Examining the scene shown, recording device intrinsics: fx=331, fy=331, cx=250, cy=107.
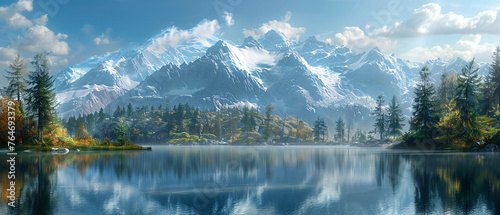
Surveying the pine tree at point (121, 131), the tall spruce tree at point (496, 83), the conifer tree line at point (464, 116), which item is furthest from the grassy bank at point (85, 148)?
the tall spruce tree at point (496, 83)

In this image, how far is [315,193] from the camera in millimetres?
25234

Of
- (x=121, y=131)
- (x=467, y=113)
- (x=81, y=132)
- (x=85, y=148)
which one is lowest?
(x=85, y=148)

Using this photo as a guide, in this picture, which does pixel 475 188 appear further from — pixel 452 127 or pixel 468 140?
pixel 452 127

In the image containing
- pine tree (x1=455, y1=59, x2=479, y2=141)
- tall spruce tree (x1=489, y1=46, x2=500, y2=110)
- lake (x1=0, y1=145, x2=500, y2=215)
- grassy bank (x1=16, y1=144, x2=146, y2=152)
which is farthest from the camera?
tall spruce tree (x1=489, y1=46, x2=500, y2=110)

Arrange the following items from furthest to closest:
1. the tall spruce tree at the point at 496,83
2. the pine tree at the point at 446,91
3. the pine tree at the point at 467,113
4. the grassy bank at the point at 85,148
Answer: the pine tree at the point at 446,91 < the tall spruce tree at the point at 496,83 < the pine tree at the point at 467,113 < the grassy bank at the point at 85,148

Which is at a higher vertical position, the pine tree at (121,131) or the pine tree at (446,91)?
the pine tree at (446,91)

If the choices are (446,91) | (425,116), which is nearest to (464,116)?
(425,116)

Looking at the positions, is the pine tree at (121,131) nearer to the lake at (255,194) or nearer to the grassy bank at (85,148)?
the grassy bank at (85,148)

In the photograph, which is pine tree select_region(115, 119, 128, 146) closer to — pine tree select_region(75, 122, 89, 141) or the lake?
pine tree select_region(75, 122, 89, 141)

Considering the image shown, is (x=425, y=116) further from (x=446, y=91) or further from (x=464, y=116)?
(x=446, y=91)

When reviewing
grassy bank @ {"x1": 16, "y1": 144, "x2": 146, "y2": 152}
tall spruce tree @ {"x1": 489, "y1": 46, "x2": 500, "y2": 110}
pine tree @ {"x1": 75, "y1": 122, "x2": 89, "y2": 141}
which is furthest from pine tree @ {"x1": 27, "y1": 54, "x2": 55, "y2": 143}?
tall spruce tree @ {"x1": 489, "y1": 46, "x2": 500, "y2": 110}

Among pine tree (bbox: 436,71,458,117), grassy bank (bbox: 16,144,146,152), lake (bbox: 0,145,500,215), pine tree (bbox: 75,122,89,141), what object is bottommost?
grassy bank (bbox: 16,144,146,152)

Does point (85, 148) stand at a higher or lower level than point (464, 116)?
lower

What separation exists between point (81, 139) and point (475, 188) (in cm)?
9715
